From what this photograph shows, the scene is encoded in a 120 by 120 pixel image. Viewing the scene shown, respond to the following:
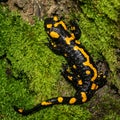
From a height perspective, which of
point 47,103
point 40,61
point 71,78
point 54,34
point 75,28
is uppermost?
point 75,28

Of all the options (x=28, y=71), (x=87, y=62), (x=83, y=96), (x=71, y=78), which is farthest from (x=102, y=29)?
(x=28, y=71)

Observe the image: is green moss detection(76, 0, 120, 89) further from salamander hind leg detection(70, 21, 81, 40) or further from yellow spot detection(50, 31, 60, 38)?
yellow spot detection(50, 31, 60, 38)

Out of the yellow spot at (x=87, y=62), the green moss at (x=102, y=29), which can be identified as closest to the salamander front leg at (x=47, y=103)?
the yellow spot at (x=87, y=62)

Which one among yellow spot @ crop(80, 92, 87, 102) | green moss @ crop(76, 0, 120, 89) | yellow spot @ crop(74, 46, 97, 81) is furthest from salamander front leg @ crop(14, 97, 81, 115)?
green moss @ crop(76, 0, 120, 89)

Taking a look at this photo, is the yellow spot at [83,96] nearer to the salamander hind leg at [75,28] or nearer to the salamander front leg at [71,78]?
the salamander front leg at [71,78]

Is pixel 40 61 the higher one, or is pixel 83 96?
pixel 40 61

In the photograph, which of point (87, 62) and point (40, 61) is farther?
point (87, 62)

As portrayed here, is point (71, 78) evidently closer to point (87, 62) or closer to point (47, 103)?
point (87, 62)

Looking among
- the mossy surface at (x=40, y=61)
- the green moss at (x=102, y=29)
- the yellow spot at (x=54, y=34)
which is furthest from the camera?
the yellow spot at (x=54, y=34)

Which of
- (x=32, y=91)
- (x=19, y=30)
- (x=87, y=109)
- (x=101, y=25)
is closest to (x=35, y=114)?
(x=32, y=91)
